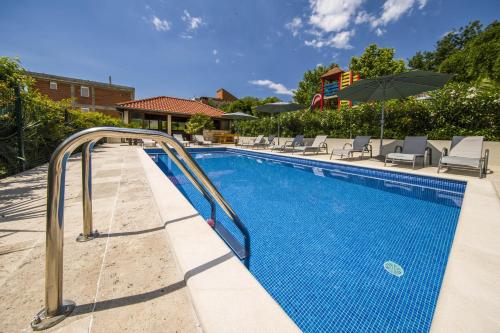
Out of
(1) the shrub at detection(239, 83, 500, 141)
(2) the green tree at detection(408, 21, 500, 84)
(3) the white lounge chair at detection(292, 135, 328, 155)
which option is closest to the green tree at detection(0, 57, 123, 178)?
(3) the white lounge chair at detection(292, 135, 328, 155)

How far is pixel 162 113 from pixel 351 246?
19376 millimetres

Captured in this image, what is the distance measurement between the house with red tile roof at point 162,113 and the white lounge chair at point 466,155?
61.1 ft

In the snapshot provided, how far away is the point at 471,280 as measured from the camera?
147 centimetres

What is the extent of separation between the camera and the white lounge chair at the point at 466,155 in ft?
17.5

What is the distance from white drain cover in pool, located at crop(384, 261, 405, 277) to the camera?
227 centimetres

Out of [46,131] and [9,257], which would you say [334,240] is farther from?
[46,131]

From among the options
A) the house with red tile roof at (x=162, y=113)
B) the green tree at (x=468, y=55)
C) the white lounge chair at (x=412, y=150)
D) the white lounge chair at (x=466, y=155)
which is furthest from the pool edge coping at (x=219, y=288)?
the green tree at (x=468, y=55)

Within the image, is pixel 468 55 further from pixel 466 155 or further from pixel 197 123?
pixel 197 123

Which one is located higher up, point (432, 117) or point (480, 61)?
point (480, 61)

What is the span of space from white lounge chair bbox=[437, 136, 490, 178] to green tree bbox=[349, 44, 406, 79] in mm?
21927

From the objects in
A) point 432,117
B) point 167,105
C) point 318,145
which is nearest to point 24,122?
point 318,145

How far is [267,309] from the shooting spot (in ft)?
3.84

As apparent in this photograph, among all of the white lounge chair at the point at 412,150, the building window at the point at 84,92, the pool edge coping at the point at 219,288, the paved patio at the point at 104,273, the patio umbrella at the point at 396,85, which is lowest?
the paved patio at the point at 104,273

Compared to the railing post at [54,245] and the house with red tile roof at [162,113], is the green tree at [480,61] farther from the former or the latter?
the house with red tile roof at [162,113]
